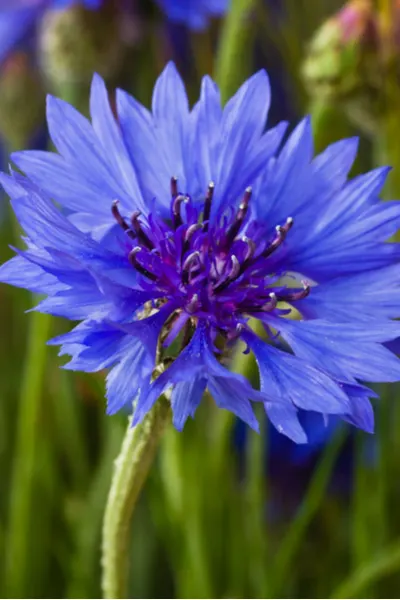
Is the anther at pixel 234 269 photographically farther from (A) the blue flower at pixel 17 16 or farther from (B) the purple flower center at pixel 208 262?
(A) the blue flower at pixel 17 16

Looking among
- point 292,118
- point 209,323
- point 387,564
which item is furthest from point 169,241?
point 292,118

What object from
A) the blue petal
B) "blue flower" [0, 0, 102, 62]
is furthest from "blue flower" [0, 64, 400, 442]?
"blue flower" [0, 0, 102, 62]

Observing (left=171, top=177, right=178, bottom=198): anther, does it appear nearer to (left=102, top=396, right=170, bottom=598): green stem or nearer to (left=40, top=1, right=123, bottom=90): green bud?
(left=102, top=396, right=170, bottom=598): green stem

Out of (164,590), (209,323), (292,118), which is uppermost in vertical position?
(292,118)

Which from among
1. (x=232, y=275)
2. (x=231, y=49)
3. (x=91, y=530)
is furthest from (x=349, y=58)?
(x=91, y=530)

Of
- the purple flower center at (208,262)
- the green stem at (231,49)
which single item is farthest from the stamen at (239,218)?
the green stem at (231,49)

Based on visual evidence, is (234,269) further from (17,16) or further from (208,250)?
(17,16)

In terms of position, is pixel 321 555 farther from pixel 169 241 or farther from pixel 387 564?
pixel 169 241
